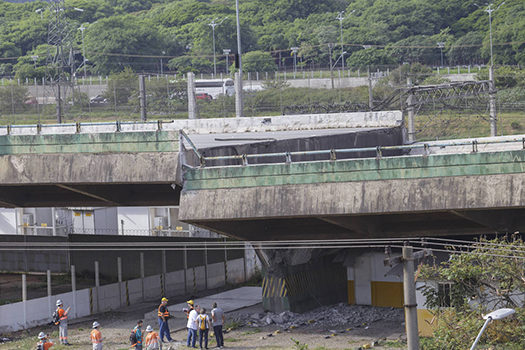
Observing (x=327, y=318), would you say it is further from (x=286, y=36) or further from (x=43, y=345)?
(x=286, y=36)

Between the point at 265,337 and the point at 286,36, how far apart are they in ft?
334

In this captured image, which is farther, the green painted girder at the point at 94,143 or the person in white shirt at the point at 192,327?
the person in white shirt at the point at 192,327

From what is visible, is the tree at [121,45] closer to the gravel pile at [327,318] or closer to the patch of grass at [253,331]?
the gravel pile at [327,318]

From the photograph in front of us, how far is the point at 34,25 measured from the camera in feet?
431

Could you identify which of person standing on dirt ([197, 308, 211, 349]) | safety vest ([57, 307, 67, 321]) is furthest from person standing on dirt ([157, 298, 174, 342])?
safety vest ([57, 307, 67, 321])

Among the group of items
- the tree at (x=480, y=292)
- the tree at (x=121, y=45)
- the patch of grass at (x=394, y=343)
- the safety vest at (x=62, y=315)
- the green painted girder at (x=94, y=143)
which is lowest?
the patch of grass at (x=394, y=343)

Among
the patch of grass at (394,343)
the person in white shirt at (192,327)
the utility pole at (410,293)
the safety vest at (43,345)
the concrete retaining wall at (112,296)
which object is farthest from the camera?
the concrete retaining wall at (112,296)

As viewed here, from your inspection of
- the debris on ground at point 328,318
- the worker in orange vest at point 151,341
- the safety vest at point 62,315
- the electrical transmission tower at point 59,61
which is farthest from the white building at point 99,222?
the worker in orange vest at point 151,341

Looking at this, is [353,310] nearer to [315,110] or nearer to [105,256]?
[105,256]

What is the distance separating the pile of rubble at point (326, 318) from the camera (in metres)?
25.8

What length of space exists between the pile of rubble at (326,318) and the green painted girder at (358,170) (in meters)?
5.51

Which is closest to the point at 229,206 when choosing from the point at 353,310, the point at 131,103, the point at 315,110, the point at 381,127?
the point at 353,310

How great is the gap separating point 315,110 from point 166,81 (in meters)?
14.6

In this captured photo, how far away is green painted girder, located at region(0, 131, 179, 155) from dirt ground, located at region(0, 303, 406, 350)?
18.8ft
